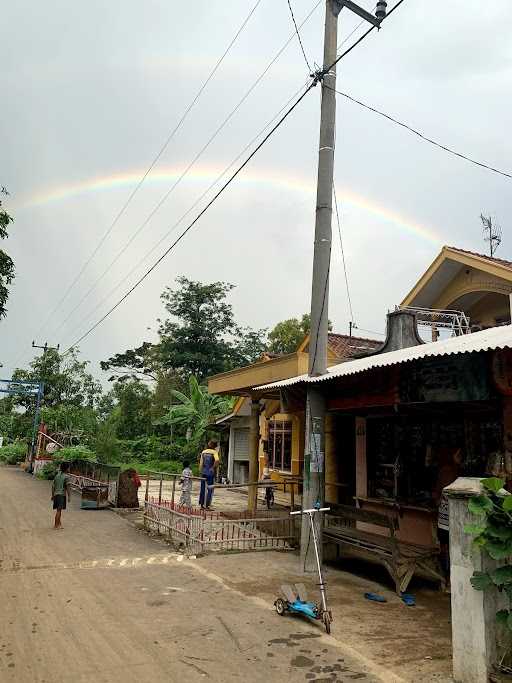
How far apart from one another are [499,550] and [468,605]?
643mm

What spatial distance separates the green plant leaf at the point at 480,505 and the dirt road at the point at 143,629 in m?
1.62

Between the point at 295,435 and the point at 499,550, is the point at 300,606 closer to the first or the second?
the point at 499,550

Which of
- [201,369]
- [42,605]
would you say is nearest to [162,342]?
[201,369]

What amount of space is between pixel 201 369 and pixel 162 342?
387 centimetres

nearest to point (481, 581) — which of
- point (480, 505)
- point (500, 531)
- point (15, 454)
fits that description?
point (500, 531)

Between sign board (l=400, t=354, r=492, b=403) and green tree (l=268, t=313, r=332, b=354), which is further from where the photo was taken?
green tree (l=268, t=313, r=332, b=354)

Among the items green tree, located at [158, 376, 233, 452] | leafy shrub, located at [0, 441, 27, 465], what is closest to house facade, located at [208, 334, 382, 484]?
green tree, located at [158, 376, 233, 452]

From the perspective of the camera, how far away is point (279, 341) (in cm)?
3522

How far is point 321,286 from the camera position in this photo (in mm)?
8641

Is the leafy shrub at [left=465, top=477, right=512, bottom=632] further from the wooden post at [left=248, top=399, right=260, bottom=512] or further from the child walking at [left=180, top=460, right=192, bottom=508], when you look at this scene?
the child walking at [left=180, top=460, right=192, bottom=508]

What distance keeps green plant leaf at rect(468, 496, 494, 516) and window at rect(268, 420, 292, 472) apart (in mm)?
14914

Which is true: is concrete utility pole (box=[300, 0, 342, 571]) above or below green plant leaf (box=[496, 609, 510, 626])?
above

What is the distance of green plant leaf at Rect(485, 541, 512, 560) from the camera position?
13.0 ft

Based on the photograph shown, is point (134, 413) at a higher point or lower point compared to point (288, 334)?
lower
